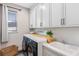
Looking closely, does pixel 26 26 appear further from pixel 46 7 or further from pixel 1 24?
pixel 46 7

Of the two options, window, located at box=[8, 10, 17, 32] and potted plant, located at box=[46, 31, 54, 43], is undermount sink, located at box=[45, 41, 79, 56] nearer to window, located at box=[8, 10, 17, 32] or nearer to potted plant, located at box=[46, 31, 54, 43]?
potted plant, located at box=[46, 31, 54, 43]

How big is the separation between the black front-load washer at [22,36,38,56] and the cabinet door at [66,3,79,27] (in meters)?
0.50

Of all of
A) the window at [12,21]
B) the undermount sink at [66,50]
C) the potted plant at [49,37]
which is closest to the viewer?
the undermount sink at [66,50]

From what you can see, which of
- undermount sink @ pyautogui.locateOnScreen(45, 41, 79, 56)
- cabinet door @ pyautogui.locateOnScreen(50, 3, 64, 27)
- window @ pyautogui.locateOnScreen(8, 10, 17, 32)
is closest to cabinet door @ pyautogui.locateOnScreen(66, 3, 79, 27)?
cabinet door @ pyautogui.locateOnScreen(50, 3, 64, 27)

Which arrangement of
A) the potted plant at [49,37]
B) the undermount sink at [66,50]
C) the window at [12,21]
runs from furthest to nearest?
the potted plant at [49,37], the window at [12,21], the undermount sink at [66,50]

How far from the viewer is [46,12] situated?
128 centimetres

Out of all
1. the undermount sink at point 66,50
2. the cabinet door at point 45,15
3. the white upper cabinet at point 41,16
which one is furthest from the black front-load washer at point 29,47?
the cabinet door at point 45,15

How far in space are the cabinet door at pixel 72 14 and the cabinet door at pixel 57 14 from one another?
10cm

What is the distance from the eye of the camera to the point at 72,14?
0.85 meters

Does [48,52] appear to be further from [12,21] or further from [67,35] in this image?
[12,21]

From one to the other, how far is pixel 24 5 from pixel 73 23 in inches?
24.8

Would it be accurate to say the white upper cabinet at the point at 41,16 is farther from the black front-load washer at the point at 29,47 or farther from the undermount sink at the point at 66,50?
the undermount sink at the point at 66,50

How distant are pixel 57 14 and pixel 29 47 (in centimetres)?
62

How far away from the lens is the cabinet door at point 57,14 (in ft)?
3.28
